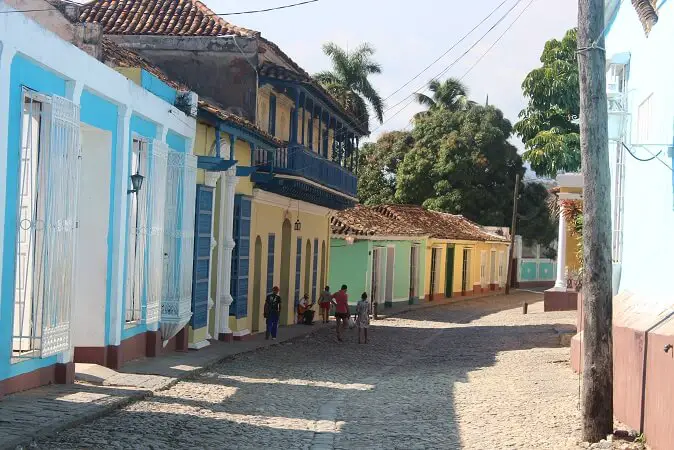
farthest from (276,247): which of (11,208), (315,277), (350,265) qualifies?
(11,208)

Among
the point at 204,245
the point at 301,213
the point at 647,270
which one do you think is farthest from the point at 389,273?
the point at 647,270

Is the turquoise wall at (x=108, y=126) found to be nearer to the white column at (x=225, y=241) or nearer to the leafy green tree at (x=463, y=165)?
the white column at (x=225, y=241)

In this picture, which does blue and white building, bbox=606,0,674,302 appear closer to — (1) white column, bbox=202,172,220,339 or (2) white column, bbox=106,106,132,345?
(2) white column, bbox=106,106,132,345

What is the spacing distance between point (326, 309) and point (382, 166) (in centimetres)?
2930

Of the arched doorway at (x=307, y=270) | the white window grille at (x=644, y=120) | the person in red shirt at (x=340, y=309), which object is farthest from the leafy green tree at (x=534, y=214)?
the white window grille at (x=644, y=120)

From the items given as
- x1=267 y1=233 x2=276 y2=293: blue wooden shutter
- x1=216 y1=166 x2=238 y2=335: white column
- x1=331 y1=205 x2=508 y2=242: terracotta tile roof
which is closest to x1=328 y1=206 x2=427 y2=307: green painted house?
x1=331 y1=205 x2=508 y2=242: terracotta tile roof

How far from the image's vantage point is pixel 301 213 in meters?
26.9

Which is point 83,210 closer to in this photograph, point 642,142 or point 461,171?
point 642,142

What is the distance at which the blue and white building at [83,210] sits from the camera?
10180 mm

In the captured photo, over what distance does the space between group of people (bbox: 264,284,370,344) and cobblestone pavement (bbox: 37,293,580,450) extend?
70cm

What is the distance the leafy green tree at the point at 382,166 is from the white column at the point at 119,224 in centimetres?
4142

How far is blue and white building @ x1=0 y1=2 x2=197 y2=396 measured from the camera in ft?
33.4

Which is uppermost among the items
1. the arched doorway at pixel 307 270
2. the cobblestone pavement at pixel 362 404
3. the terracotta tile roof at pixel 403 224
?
the terracotta tile roof at pixel 403 224

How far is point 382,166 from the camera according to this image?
56.0 metres
